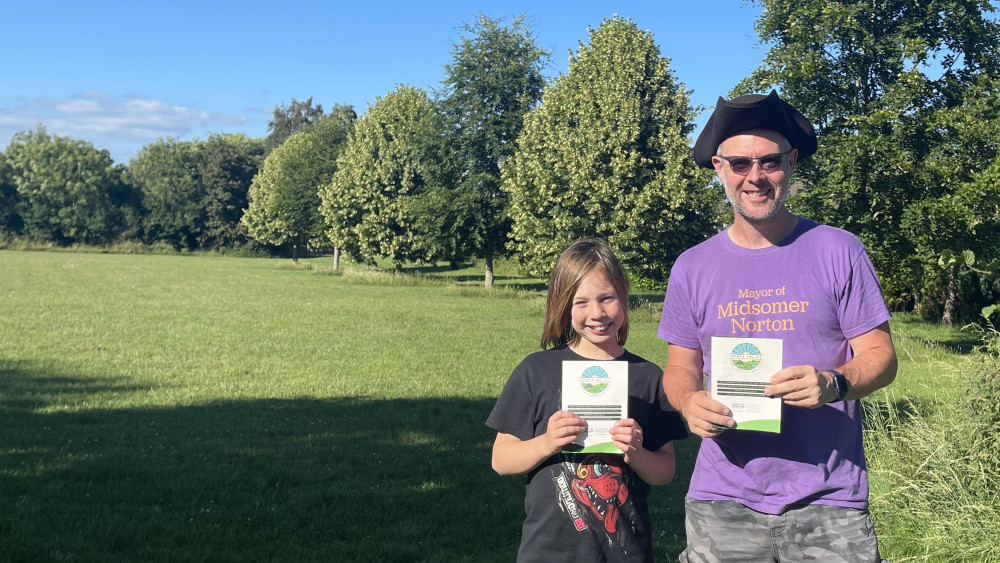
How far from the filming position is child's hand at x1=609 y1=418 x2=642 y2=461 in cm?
285

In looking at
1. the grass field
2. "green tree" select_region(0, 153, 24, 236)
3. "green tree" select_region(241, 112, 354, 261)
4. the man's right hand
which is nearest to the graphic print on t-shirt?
the man's right hand

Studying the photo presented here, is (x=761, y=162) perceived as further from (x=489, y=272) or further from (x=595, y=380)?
(x=489, y=272)

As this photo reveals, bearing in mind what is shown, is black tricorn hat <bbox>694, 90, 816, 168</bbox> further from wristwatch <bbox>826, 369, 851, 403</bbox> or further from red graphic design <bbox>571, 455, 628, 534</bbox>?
red graphic design <bbox>571, 455, 628, 534</bbox>

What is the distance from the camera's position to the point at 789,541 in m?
2.90

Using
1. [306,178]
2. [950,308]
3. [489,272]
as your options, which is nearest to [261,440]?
[950,308]

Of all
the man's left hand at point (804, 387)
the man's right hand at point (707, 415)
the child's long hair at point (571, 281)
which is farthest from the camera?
the child's long hair at point (571, 281)

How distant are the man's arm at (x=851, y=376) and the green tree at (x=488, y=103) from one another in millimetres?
35407

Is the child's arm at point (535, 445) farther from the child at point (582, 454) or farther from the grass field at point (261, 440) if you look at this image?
the grass field at point (261, 440)

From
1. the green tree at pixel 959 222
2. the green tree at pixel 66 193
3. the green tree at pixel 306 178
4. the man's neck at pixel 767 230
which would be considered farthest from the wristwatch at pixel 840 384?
the green tree at pixel 66 193

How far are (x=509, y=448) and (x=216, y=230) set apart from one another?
97.9 meters

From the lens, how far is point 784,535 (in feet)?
9.56

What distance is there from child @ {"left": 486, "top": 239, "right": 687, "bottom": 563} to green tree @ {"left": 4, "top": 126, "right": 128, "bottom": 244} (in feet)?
352

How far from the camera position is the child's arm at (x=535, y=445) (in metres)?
2.87

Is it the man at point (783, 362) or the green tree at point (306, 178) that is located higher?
the green tree at point (306, 178)
